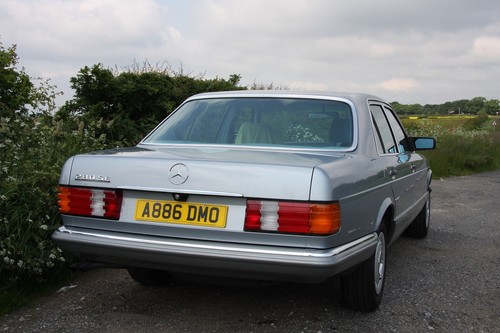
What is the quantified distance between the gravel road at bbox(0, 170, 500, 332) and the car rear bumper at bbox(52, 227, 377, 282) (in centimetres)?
29

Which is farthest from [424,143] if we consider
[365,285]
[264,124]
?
[365,285]

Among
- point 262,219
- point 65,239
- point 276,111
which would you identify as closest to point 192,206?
point 262,219

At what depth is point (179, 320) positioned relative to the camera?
138 inches

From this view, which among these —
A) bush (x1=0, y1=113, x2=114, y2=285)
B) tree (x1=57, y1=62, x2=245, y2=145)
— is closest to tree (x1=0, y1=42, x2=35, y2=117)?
tree (x1=57, y1=62, x2=245, y2=145)

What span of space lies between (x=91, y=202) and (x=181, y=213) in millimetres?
612

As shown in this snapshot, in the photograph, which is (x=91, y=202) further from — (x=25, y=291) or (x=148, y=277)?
(x=25, y=291)

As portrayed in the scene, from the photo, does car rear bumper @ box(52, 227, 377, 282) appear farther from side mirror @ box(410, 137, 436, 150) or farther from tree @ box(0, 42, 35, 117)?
tree @ box(0, 42, 35, 117)

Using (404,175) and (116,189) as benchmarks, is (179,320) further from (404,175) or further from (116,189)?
(404,175)

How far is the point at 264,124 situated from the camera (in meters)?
3.86

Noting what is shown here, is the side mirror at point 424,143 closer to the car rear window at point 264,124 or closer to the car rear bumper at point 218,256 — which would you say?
the car rear window at point 264,124

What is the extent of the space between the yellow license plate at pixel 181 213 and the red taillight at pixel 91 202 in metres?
0.15

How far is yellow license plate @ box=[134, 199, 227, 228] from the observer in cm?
285

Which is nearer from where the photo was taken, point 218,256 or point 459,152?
point 218,256

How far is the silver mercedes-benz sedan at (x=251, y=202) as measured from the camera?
275 cm
